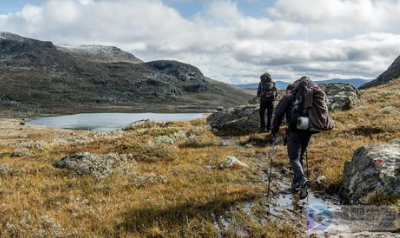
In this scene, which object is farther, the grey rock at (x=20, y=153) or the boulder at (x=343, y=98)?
the boulder at (x=343, y=98)

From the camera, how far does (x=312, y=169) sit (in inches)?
452

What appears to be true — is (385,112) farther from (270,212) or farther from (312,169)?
(270,212)

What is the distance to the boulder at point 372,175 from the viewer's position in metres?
7.66

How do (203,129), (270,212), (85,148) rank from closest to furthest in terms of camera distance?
(270,212) < (85,148) < (203,129)

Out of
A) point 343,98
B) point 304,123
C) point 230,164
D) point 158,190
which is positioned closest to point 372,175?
point 304,123

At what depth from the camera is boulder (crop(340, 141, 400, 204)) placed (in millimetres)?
7660

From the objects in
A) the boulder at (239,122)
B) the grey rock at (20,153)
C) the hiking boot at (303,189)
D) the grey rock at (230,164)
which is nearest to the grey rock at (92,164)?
the grey rock at (230,164)

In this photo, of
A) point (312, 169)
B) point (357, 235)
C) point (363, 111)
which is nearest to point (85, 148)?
point (312, 169)

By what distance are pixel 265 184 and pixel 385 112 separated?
615 inches

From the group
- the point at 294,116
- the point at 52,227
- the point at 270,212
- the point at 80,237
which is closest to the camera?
the point at 80,237

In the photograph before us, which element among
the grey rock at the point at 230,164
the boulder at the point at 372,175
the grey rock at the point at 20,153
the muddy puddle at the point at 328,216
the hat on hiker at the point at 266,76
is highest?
the hat on hiker at the point at 266,76

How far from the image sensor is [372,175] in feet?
26.4

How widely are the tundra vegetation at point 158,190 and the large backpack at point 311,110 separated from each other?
7.33 feet

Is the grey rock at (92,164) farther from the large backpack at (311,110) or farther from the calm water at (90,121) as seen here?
the calm water at (90,121)
